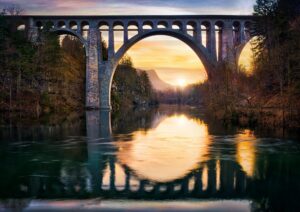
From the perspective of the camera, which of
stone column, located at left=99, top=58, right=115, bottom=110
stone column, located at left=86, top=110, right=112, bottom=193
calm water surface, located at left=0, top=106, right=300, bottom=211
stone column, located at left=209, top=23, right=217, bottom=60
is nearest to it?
calm water surface, located at left=0, top=106, right=300, bottom=211

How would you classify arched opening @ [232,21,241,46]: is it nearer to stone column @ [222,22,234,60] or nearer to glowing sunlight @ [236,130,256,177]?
stone column @ [222,22,234,60]

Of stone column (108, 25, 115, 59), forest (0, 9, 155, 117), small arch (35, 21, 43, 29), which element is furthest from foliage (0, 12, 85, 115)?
stone column (108, 25, 115, 59)

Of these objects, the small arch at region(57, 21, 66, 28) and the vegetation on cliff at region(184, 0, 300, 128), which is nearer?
the vegetation on cliff at region(184, 0, 300, 128)

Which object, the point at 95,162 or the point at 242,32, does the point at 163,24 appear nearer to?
the point at 242,32

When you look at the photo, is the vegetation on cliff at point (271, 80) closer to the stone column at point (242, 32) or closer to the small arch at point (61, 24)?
the stone column at point (242, 32)

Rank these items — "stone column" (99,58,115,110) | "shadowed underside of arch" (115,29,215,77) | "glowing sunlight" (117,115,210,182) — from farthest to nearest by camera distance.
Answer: "stone column" (99,58,115,110) < "shadowed underside of arch" (115,29,215,77) < "glowing sunlight" (117,115,210,182)

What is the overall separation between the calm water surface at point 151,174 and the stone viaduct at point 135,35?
3548 centimetres

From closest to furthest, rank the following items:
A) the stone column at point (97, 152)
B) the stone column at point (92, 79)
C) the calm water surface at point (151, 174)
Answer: the calm water surface at point (151, 174)
the stone column at point (97, 152)
the stone column at point (92, 79)

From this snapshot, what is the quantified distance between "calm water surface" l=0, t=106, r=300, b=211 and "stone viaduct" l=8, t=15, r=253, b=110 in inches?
1397

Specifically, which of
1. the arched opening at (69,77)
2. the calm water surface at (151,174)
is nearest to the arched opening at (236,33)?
the arched opening at (69,77)

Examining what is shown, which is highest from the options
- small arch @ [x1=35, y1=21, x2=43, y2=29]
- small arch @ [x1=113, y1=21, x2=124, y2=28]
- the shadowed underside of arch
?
small arch @ [x1=113, y1=21, x2=124, y2=28]

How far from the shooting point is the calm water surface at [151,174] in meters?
10.2

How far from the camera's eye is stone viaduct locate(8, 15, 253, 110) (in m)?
56.3

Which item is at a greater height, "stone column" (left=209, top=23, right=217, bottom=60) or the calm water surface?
"stone column" (left=209, top=23, right=217, bottom=60)
